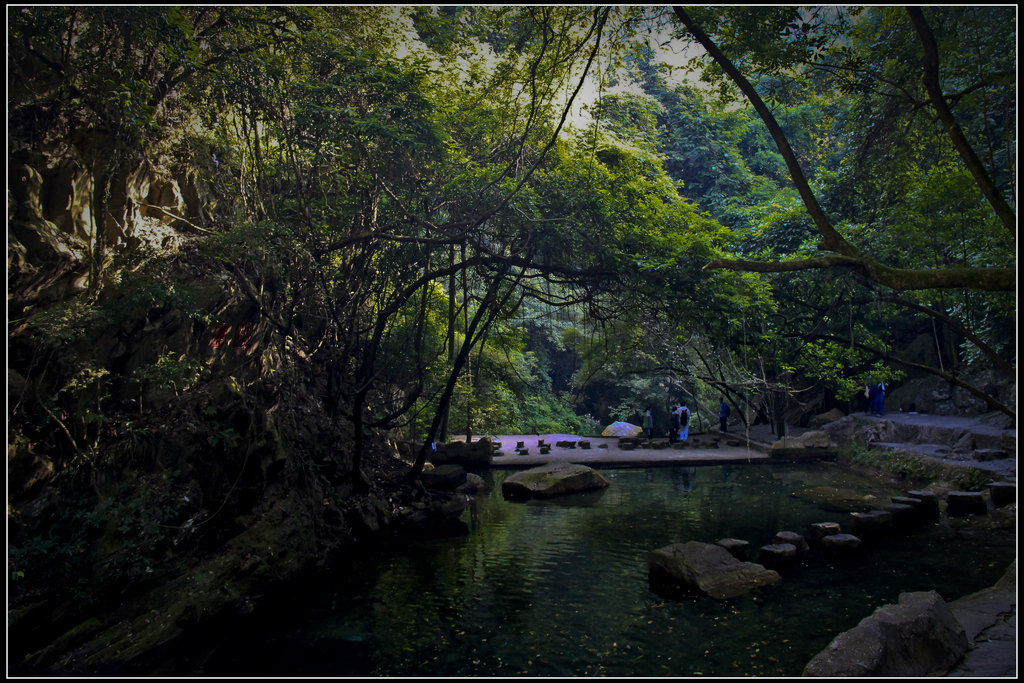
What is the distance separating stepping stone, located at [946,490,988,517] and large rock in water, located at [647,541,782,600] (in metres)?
5.46

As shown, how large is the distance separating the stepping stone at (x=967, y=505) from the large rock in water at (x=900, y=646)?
7140 millimetres

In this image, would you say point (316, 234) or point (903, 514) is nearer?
point (316, 234)

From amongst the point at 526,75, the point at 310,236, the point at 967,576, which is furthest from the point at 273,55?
the point at 967,576

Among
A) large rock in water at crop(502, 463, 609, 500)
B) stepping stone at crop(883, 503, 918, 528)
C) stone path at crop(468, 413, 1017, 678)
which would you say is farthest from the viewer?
large rock in water at crop(502, 463, 609, 500)

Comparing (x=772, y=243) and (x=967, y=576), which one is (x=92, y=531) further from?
(x=772, y=243)

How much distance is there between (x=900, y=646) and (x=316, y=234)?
28.9 feet

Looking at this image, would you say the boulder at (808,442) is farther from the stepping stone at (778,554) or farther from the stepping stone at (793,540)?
the stepping stone at (778,554)

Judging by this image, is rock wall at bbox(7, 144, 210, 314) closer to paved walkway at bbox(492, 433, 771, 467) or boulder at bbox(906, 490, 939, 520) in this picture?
paved walkway at bbox(492, 433, 771, 467)

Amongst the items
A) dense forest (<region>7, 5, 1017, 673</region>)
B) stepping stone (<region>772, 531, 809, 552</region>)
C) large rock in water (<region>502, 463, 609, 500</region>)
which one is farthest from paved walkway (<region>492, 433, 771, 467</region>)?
stepping stone (<region>772, 531, 809, 552</region>)

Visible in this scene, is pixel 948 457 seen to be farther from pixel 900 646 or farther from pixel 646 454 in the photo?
pixel 900 646

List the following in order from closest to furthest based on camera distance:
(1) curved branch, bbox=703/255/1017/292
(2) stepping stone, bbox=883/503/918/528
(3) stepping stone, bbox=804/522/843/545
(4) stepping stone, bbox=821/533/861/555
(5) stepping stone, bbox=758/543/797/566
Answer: (1) curved branch, bbox=703/255/1017/292, (5) stepping stone, bbox=758/543/797/566, (4) stepping stone, bbox=821/533/861/555, (3) stepping stone, bbox=804/522/843/545, (2) stepping stone, bbox=883/503/918/528

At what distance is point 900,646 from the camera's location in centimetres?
491

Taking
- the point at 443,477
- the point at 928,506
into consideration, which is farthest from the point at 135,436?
the point at 928,506

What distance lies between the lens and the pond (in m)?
5.97
